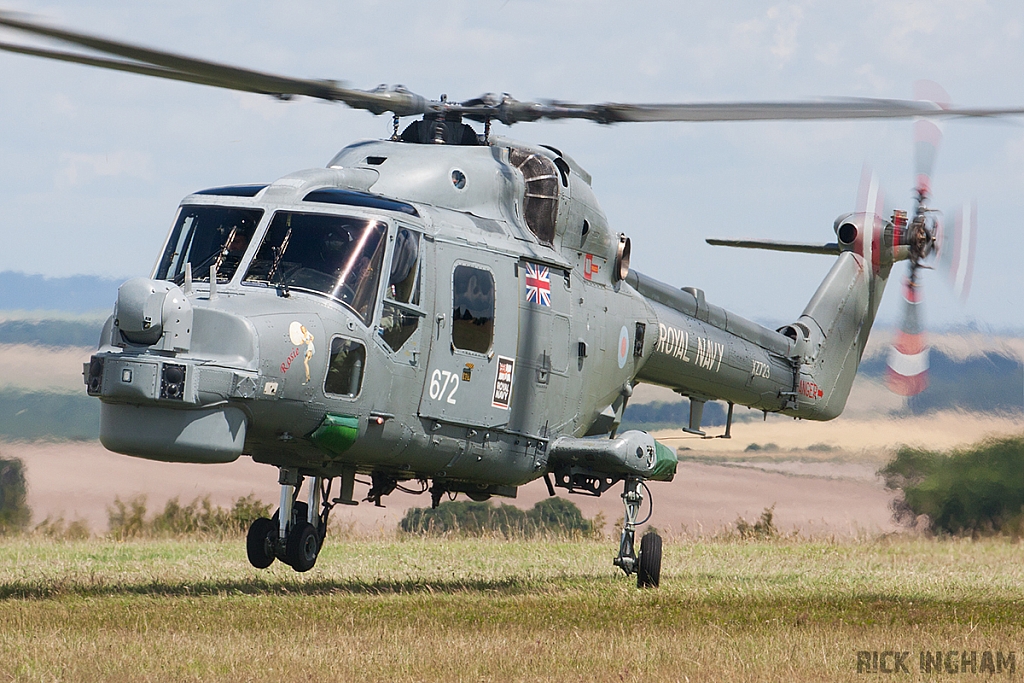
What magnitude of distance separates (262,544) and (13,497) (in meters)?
8.81

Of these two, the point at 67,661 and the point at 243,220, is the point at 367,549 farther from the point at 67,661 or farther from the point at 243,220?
the point at 67,661

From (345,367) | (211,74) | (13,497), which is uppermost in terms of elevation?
(211,74)

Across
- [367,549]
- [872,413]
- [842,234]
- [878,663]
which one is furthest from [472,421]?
[872,413]

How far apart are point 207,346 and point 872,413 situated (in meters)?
14.0

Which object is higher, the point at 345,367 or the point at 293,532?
the point at 345,367

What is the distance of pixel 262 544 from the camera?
12.4m

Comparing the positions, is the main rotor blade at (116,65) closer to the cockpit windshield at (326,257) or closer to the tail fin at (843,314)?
the cockpit windshield at (326,257)

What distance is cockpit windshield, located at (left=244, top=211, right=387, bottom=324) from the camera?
1048 centimetres

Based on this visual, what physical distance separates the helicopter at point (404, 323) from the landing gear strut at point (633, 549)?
2 cm

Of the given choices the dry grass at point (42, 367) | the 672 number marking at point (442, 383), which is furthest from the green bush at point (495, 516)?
the 672 number marking at point (442, 383)

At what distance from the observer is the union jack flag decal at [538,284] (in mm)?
12305

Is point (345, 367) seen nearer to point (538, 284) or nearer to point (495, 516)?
point (538, 284)

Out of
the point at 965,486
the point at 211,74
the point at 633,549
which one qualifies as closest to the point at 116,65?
the point at 211,74

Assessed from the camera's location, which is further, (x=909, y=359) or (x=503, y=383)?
(x=909, y=359)
